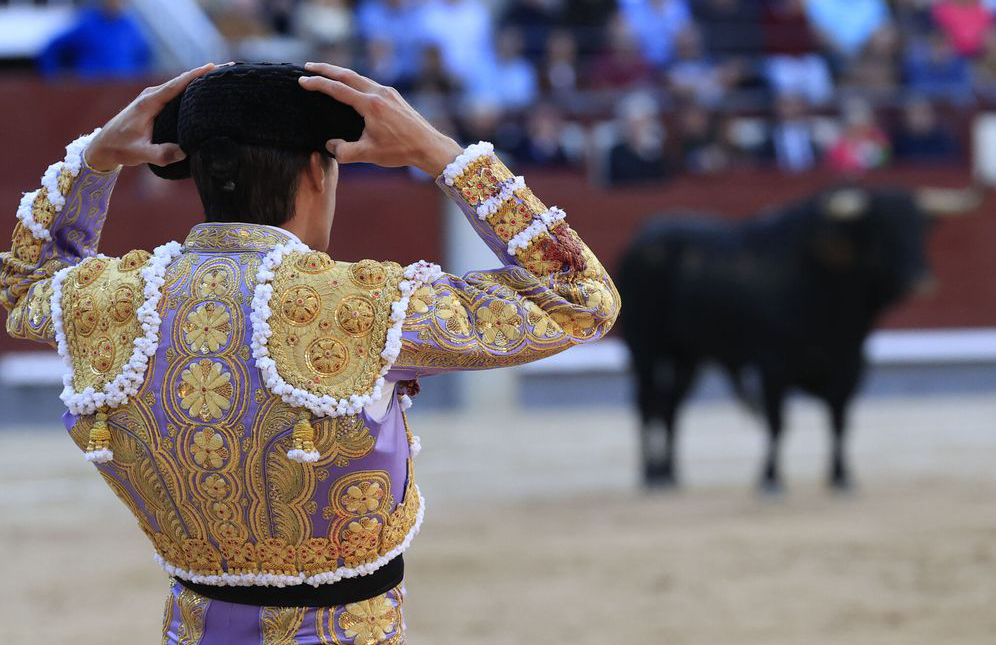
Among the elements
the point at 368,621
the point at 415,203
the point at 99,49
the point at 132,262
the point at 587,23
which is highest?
the point at 587,23

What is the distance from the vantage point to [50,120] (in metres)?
8.20

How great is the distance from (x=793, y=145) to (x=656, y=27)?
1141 millimetres

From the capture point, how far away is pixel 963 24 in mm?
10344

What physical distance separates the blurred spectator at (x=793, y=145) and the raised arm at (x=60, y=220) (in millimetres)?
8043

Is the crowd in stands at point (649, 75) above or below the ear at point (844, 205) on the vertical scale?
above

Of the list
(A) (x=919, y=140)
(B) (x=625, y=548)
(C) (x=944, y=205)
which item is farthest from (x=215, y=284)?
(A) (x=919, y=140)

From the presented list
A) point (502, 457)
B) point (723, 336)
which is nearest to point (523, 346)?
point (723, 336)

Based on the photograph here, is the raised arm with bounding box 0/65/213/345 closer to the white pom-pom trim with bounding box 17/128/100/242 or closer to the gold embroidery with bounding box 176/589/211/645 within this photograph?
the white pom-pom trim with bounding box 17/128/100/242

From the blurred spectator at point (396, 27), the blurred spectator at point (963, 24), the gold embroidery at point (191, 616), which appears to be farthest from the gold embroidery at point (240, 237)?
the blurred spectator at point (963, 24)

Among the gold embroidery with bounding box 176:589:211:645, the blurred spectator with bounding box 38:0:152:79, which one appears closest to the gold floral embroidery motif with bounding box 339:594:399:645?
the gold embroidery with bounding box 176:589:211:645

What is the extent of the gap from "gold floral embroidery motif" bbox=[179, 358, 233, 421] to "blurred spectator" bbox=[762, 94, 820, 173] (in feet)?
26.8

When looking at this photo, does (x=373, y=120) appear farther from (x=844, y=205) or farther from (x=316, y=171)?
(x=844, y=205)

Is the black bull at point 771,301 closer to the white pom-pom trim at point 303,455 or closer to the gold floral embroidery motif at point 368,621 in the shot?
the gold floral embroidery motif at point 368,621

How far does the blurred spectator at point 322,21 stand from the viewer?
8406 millimetres
